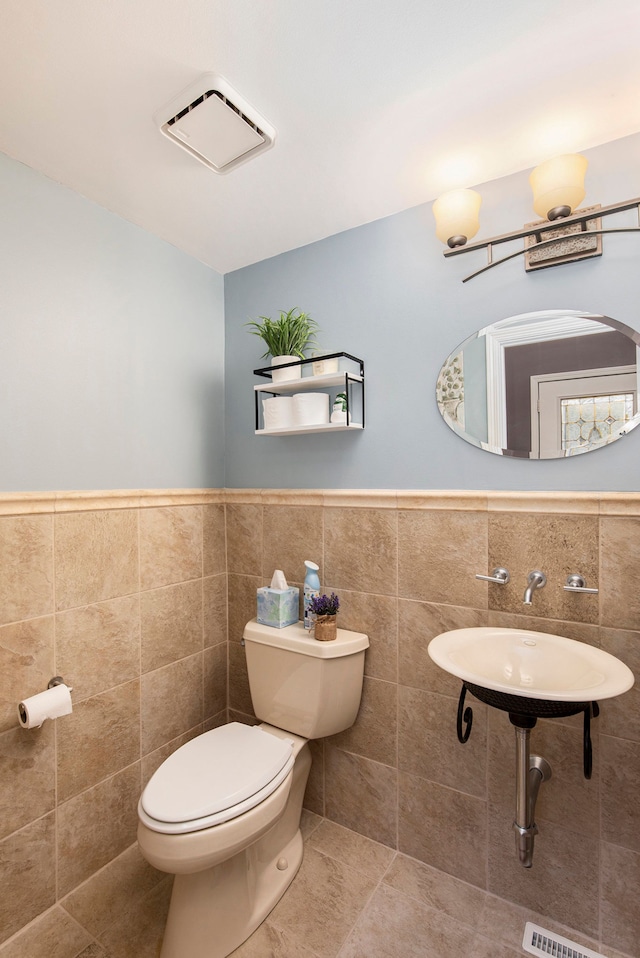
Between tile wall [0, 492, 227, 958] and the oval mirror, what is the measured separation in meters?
1.19

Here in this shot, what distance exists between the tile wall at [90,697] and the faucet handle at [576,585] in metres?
1.40

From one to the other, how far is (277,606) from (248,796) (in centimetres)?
62

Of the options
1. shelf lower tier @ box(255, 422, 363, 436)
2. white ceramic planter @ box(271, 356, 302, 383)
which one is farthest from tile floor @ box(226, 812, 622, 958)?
white ceramic planter @ box(271, 356, 302, 383)

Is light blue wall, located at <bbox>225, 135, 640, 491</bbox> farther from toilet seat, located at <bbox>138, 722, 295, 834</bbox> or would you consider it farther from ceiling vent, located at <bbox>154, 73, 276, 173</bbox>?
toilet seat, located at <bbox>138, 722, 295, 834</bbox>

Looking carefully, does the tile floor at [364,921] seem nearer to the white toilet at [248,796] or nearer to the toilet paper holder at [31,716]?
the white toilet at [248,796]

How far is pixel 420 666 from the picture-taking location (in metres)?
1.59

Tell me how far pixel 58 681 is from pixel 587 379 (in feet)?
6.12

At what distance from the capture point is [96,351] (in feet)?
5.22

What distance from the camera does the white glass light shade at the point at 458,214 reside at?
1407mm

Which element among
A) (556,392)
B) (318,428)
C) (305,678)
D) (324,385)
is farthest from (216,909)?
(556,392)

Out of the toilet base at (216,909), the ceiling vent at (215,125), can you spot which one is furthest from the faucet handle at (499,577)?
the ceiling vent at (215,125)

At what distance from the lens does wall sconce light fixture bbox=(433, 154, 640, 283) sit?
48.8 inches

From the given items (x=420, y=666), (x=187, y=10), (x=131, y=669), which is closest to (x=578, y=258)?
(x=187, y=10)

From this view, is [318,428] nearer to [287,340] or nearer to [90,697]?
[287,340]
